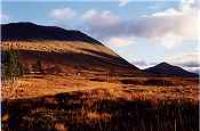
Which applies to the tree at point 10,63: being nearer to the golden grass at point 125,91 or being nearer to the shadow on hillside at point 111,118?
the golden grass at point 125,91

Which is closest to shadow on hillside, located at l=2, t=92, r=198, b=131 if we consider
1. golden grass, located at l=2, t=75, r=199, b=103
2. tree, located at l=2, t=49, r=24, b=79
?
golden grass, located at l=2, t=75, r=199, b=103

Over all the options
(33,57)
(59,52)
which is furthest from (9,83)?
(59,52)

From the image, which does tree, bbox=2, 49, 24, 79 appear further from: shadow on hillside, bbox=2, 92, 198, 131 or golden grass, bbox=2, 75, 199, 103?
shadow on hillside, bbox=2, 92, 198, 131

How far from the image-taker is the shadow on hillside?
1295cm

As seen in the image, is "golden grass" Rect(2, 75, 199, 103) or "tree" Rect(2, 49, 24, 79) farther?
"tree" Rect(2, 49, 24, 79)

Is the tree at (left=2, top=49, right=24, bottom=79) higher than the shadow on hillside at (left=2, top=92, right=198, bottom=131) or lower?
higher

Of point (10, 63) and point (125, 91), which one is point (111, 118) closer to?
point (125, 91)

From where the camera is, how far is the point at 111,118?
1491 centimetres

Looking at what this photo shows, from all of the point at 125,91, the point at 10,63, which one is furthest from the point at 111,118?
the point at 10,63

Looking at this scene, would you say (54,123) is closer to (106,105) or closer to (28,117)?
(28,117)

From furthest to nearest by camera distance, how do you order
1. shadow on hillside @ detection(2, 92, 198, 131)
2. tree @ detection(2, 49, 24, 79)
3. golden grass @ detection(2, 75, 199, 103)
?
1. tree @ detection(2, 49, 24, 79)
2. golden grass @ detection(2, 75, 199, 103)
3. shadow on hillside @ detection(2, 92, 198, 131)

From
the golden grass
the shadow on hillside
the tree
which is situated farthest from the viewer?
the tree

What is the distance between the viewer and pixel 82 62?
17038 cm

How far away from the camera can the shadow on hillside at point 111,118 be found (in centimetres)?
1295
